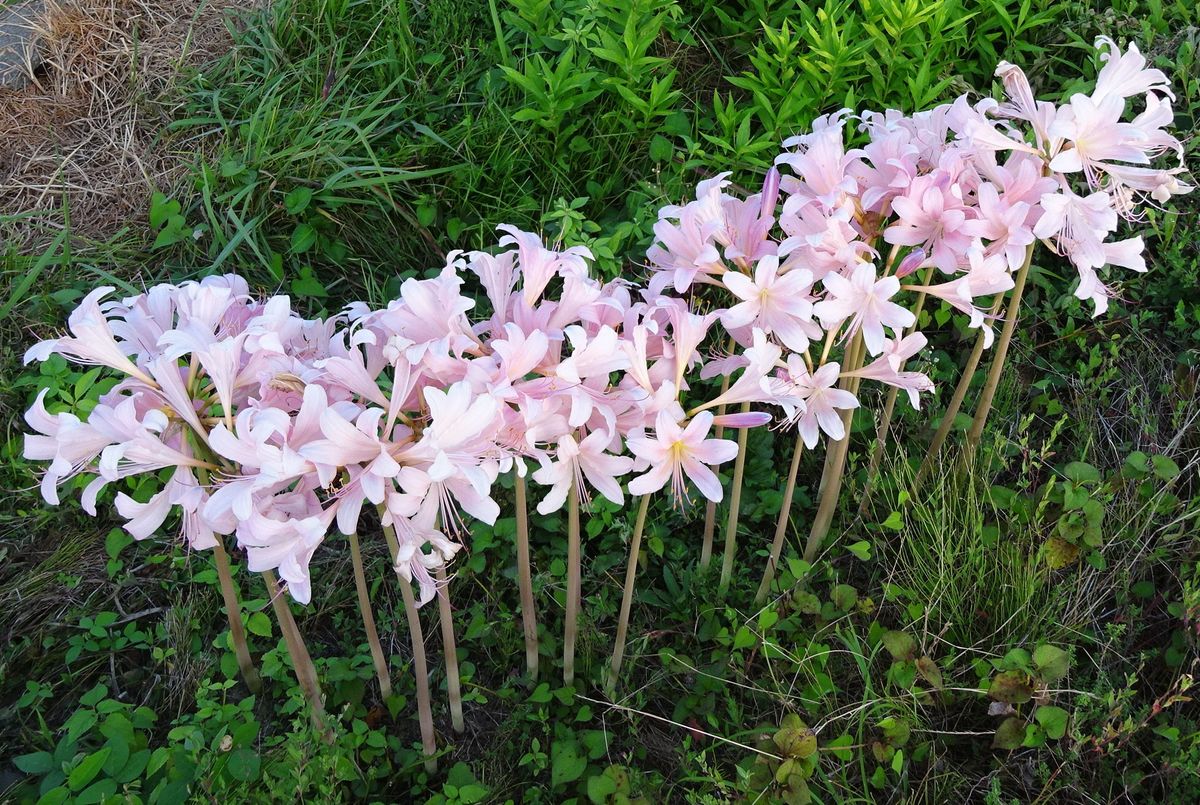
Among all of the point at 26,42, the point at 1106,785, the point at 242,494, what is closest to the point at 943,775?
the point at 1106,785

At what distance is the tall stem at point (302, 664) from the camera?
207 centimetres

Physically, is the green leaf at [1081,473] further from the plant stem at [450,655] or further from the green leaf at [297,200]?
the green leaf at [297,200]

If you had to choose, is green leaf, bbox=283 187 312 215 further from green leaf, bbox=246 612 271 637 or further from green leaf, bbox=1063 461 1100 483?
green leaf, bbox=1063 461 1100 483

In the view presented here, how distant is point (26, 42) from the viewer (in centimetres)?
408

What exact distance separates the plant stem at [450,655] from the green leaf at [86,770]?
71 centimetres

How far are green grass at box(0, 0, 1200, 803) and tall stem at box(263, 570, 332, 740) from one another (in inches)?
3.4

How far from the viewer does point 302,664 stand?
2.15m

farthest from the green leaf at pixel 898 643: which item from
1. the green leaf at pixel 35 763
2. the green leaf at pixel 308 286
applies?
the green leaf at pixel 308 286

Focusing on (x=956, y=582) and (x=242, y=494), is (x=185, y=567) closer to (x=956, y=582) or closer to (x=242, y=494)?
(x=242, y=494)

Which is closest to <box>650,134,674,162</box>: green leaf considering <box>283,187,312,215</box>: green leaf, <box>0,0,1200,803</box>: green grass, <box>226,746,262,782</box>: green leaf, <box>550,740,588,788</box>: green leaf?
<box>0,0,1200,803</box>: green grass

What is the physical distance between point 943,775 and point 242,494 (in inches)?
67.6

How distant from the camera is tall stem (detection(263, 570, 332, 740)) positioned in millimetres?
2070

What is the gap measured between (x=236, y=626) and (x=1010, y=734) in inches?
71.3

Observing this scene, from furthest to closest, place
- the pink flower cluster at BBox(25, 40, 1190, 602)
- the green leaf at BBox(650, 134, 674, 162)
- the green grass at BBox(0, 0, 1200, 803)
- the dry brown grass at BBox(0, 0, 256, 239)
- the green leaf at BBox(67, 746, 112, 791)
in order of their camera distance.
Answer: the dry brown grass at BBox(0, 0, 256, 239)
the green leaf at BBox(650, 134, 674, 162)
the green grass at BBox(0, 0, 1200, 803)
the green leaf at BBox(67, 746, 112, 791)
the pink flower cluster at BBox(25, 40, 1190, 602)
